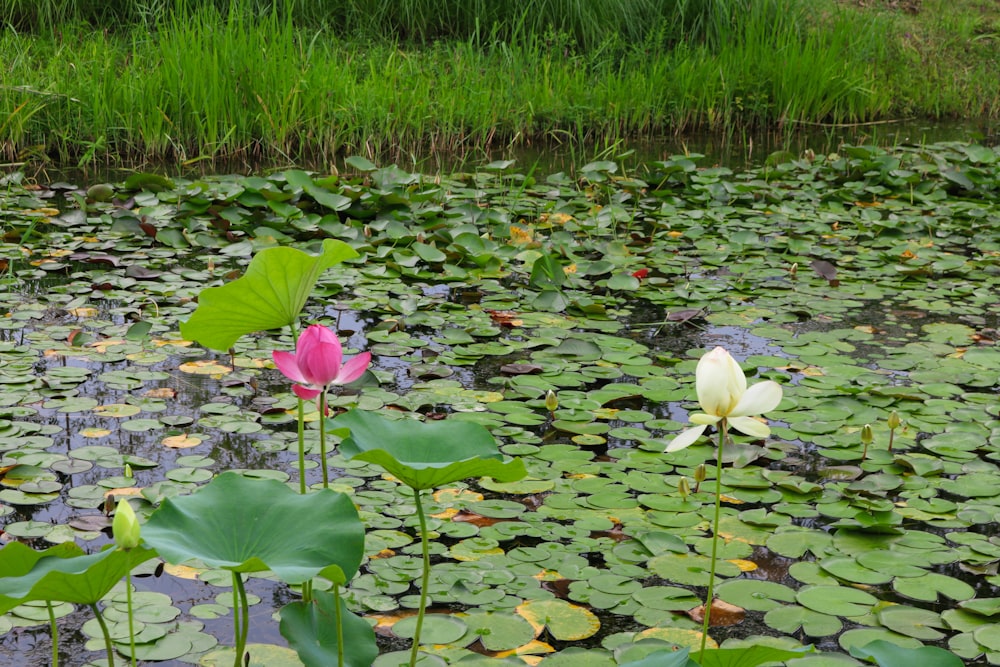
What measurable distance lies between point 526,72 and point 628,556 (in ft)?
16.3

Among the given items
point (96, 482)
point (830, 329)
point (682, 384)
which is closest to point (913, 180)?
point (830, 329)

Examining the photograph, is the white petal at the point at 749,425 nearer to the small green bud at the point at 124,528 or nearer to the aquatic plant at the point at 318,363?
the aquatic plant at the point at 318,363

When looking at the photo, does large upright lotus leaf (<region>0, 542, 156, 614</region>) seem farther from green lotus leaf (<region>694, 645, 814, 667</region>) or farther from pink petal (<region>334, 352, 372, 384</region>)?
green lotus leaf (<region>694, 645, 814, 667</region>)

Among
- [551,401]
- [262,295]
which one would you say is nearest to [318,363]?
[262,295]

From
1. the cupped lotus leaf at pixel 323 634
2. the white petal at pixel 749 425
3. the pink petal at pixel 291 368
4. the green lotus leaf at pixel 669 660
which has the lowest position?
the cupped lotus leaf at pixel 323 634

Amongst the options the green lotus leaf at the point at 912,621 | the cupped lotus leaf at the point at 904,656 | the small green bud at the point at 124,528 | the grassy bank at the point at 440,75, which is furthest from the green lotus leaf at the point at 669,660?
the grassy bank at the point at 440,75

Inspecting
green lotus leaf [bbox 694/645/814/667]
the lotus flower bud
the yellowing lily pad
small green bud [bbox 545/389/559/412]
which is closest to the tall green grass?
small green bud [bbox 545/389/559/412]

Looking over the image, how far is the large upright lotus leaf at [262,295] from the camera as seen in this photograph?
4.42 ft

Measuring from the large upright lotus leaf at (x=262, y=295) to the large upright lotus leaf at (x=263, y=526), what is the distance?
26 cm

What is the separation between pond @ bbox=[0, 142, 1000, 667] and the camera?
168 cm

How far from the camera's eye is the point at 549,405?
7.82ft

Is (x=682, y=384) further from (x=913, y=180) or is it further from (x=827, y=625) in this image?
(x=913, y=180)

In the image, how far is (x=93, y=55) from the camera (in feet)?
17.8

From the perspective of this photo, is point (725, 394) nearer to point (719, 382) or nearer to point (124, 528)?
point (719, 382)
